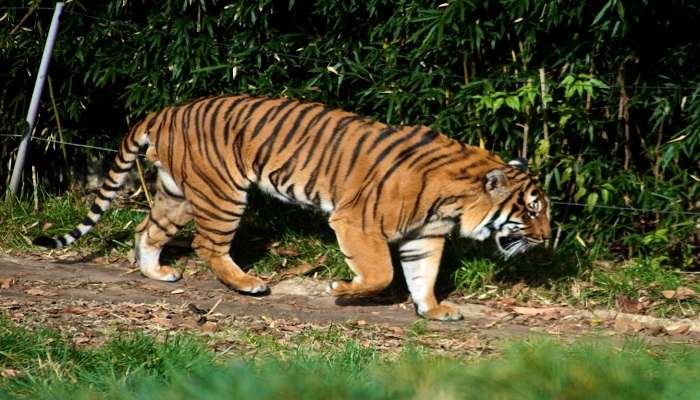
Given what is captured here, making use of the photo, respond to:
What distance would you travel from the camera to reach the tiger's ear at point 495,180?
6621mm

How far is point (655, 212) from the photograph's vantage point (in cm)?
752

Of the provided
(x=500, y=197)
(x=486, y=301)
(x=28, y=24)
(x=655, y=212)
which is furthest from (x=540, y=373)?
(x=28, y=24)

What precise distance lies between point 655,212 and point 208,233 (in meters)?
2.84

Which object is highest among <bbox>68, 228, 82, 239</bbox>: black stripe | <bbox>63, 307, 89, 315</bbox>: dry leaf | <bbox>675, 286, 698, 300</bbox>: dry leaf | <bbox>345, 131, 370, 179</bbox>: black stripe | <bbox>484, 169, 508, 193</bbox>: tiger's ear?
<bbox>345, 131, 370, 179</bbox>: black stripe

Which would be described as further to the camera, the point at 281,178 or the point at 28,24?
the point at 28,24

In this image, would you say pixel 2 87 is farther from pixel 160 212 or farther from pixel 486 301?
pixel 486 301

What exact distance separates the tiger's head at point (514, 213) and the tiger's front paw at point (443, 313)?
0.44 meters

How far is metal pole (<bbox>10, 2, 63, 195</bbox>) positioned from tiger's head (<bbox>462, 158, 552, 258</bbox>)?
3.22 m

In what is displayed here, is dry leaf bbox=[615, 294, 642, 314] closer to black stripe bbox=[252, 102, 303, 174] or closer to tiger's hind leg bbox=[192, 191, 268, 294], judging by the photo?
tiger's hind leg bbox=[192, 191, 268, 294]

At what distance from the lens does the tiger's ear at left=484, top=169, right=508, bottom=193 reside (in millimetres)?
6621

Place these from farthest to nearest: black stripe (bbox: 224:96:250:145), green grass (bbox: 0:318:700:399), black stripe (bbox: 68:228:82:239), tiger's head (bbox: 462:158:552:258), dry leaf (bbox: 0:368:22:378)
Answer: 1. black stripe (bbox: 68:228:82:239)
2. black stripe (bbox: 224:96:250:145)
3. tiger's head (bbox: 462:158:552:258)
4. dry leaf (bbox: 0:368:22:378)
5. green grass (bbox: 0:318:700:399)

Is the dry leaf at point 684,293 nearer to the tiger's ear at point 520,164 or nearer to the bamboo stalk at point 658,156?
the bamboo stalk at point 658,156

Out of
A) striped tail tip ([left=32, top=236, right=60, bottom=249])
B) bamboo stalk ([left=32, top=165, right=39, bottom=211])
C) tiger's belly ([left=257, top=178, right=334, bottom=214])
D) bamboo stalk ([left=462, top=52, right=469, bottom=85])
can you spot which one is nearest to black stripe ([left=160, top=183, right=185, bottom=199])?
tiger's belly ([left=257, top=178, right=334, bottom=214])

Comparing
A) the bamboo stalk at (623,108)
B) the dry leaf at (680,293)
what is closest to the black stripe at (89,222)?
the bamboo stalk at (623,108)
